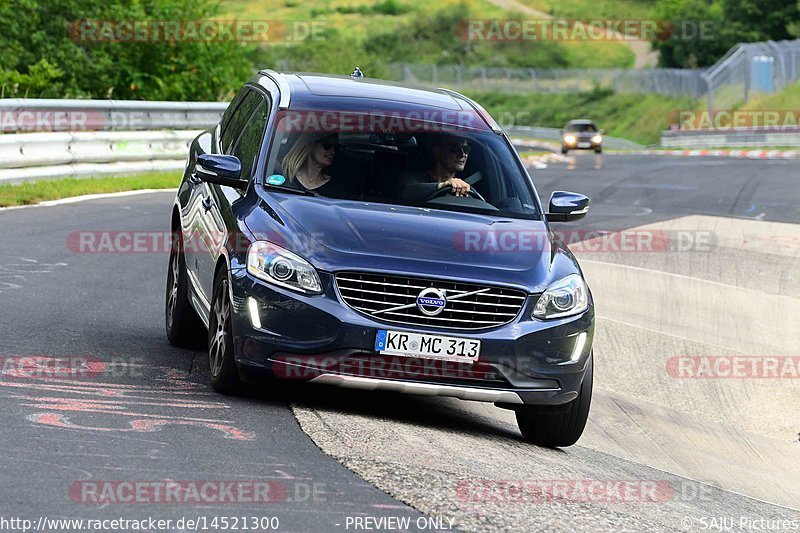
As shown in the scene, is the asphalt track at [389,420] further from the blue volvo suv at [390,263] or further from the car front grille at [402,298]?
the car front grille at [402,298]

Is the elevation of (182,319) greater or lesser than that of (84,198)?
greater

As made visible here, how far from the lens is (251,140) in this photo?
8.84 meters

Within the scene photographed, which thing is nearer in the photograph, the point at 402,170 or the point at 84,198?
the point at 402,170

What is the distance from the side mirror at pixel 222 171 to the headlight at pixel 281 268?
0.88 metres

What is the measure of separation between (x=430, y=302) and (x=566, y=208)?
6.17 ft

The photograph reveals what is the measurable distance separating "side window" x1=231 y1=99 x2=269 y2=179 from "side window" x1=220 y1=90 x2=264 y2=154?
15 cm

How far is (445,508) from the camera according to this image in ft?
18.6

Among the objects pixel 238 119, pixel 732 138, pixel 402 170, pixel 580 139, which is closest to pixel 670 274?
pixel 238 119

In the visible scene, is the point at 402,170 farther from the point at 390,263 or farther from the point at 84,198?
the point at 84,198

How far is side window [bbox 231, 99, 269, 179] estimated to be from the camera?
28.0 ft

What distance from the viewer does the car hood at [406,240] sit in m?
7.30

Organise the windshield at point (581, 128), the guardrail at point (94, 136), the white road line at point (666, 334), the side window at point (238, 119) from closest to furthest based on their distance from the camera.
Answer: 1. the side window at point (238, 119)
2. the white road line at point (666, 334)
3. the guardrail at point (94, 136)
4. the windshield at point (581, 128)

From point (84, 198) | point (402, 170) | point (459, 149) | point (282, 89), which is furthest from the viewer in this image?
point (84, 198)

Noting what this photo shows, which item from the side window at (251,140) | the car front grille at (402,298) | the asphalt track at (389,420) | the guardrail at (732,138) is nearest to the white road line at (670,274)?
the asphalt track at (389,420)
